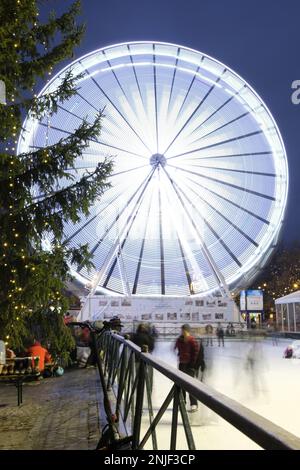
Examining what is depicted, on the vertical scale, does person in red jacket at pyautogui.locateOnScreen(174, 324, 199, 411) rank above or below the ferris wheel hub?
below

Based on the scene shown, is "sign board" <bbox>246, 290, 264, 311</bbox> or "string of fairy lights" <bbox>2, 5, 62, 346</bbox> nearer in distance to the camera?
"string of fairy lights" <bbox>2, 5, 62, 346</bbox>

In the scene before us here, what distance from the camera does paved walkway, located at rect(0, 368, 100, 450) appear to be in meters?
6.43

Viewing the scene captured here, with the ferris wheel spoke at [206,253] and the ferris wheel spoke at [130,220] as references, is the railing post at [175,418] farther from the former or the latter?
the ferris wheel spoke at [130,220]

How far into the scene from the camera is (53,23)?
10.4m

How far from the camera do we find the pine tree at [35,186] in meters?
9.30

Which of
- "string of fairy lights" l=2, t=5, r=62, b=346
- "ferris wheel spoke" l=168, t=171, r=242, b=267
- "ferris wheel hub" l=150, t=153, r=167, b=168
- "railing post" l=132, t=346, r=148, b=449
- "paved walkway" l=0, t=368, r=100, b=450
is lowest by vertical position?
"paved walkway" l=0, t=368, r=100, b=450

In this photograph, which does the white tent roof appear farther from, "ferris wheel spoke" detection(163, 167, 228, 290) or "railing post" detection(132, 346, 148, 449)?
"railing post" detection(132, 346, 148, 449)

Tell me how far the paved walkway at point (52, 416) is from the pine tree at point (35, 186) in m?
1.12

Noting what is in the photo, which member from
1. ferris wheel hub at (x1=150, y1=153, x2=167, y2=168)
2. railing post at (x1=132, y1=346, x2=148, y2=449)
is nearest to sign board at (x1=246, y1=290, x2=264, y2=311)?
ferris wheel hub at (x1=150, y1=153, x2=167, y2=168)

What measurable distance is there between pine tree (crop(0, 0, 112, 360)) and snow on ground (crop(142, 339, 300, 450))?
3760 mm

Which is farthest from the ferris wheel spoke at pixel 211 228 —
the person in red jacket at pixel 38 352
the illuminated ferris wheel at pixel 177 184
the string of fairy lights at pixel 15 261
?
the string of fairy lights at pixel 15 261

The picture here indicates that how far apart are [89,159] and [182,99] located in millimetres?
10051

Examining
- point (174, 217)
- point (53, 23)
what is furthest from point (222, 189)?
point (53, 23)

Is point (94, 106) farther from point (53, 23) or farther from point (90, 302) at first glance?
point (53, 23)
